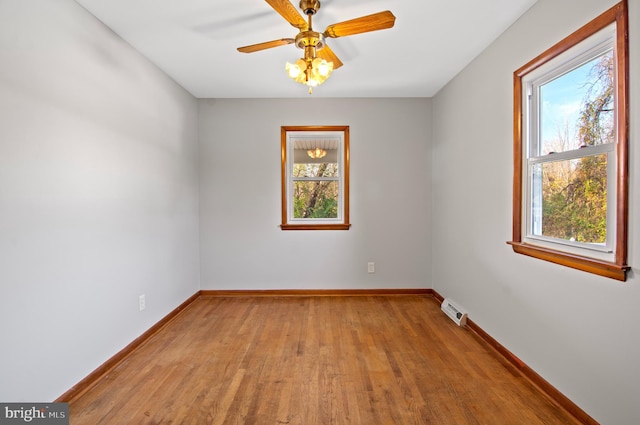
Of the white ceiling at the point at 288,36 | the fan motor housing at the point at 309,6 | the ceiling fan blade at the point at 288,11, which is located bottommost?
the ceiling fan blade at the point at 288,11

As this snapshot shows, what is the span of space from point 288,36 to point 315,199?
1993 millimetres

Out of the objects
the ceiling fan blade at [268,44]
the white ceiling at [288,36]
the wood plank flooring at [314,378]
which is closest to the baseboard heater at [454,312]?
the wood plank flooring at [314,378]

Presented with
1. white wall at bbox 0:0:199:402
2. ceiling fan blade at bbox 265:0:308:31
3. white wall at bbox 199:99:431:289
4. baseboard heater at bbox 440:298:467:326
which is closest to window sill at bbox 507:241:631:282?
baseboard heater at bbox 440:298:467:326

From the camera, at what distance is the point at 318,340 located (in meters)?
2.64

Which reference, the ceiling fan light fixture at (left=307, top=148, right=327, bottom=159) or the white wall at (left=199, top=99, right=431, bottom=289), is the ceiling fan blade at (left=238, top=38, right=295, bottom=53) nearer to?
the white wall at (left=199, top=99, right=431, bottom=289)

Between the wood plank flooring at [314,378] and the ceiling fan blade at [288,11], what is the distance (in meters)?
2.27

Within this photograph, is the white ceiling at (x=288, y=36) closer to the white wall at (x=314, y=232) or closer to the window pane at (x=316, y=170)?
the white wall at (x=314, y=232)

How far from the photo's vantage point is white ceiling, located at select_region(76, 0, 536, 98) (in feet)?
6.57

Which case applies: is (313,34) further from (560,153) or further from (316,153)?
(316,153)

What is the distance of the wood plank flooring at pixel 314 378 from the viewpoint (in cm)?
172

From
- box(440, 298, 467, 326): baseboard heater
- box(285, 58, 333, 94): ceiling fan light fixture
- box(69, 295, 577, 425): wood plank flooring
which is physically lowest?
box(69, 295, 577, 425): wood plank flooring

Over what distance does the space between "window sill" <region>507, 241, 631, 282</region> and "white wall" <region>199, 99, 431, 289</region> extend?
5.72 feet

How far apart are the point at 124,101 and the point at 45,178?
0.97 meters

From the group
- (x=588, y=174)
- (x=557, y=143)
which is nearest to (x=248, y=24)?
(x=557, y=143)
